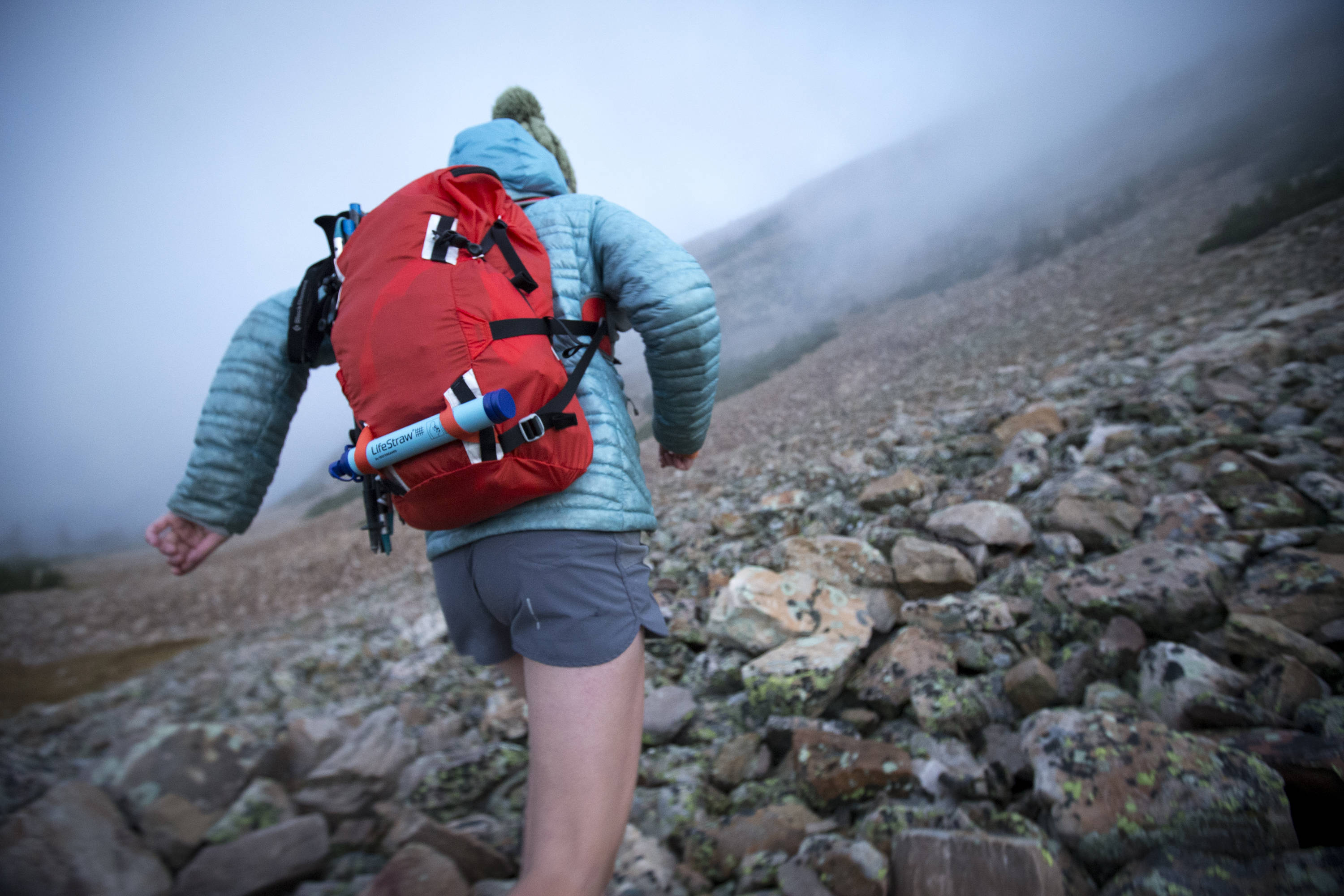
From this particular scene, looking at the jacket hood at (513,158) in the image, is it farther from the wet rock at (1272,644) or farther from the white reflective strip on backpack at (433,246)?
the wet rock at (1272,644)

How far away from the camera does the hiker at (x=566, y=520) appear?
95cm

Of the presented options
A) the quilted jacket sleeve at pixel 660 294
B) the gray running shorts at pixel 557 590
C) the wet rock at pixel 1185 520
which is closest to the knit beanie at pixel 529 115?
the quilted jacket sleeve at pixel 660 294

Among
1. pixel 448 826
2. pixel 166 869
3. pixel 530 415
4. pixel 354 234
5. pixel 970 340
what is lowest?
pixel 970 340

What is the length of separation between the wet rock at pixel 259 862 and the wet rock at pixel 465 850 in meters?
0.23

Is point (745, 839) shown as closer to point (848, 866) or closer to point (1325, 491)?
point (848, 866)

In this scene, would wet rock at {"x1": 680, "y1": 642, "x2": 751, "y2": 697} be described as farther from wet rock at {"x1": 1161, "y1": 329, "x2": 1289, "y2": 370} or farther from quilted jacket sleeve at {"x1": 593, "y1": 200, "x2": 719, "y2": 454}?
wet rock at {"x1": 1161, "y1": 329, "x2": 1289, "y2": 370}

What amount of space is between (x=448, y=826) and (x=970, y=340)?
10.8 meters

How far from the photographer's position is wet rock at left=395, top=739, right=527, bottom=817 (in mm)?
1698

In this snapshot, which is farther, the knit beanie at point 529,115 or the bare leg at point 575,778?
the knit beanie at point 529,115

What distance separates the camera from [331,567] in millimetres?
7859

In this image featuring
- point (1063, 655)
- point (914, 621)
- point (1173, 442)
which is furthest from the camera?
point (1173, 442)

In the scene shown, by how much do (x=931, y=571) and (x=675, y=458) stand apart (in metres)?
1.52

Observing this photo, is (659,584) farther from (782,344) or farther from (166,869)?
(782,344)

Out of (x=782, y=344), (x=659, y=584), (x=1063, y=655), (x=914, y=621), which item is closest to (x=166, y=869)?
(x=659, y=584)
